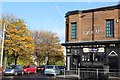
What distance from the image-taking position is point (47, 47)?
67.7 metres

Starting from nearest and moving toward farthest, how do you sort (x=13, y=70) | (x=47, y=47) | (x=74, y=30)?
(x=13, y=70)
(x=74, y=30)
(x=47, y=47)

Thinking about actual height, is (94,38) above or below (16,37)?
below

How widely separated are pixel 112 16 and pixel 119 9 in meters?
1.34

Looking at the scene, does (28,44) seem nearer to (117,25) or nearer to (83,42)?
(83,42)

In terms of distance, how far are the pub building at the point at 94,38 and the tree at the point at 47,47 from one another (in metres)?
27.1

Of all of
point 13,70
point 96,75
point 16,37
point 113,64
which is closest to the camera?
point 96,75

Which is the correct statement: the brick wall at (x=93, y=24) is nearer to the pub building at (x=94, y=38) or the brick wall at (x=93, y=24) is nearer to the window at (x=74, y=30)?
the pub building at (x=94, y=38)

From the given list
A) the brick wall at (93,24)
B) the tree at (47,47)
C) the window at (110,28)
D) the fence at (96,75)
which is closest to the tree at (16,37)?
the tree at (47,47)

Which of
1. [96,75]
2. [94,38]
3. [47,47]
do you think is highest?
[94,38]

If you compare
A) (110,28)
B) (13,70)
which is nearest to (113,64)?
(110,28)

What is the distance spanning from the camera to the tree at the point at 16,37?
50406 millimetres

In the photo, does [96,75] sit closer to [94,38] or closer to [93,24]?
[94,38]

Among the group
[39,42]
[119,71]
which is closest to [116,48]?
[119,71]

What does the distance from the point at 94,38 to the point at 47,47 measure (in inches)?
1225
